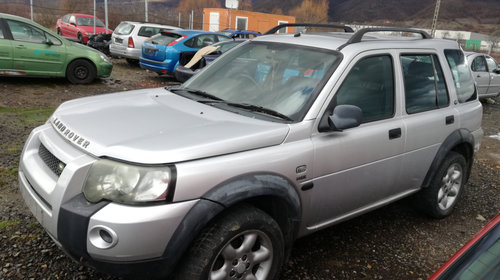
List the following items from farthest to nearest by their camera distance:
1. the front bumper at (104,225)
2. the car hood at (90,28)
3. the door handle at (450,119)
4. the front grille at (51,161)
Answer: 1. the car hood at (90,28)
2. the door handle at (450,119)
3. the front grille at (51,161)
4. the front bumper at (104,225)

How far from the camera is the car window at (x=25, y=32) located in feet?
29.8

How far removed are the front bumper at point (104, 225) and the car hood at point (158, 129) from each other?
204 millimetres

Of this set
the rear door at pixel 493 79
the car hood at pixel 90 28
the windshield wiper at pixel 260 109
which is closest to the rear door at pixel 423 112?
the windshield wiper at pixel 260 109

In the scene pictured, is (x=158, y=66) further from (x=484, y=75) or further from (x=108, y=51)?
(x=484, y=75)

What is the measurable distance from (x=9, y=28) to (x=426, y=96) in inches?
348

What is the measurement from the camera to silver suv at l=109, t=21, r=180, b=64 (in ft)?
46.7

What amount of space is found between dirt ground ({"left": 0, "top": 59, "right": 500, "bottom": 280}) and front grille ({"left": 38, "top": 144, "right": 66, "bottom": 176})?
84cm

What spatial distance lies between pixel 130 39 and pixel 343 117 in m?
12.7

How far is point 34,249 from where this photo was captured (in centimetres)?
320

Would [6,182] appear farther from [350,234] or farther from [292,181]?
[350,234]

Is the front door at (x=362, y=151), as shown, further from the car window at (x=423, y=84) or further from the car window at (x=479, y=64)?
the car window at (x=479, y=64)

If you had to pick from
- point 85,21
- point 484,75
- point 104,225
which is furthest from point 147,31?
point 104,225

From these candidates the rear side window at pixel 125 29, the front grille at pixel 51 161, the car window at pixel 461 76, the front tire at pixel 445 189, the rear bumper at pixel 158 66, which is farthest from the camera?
the rear side window at pixel 125 29

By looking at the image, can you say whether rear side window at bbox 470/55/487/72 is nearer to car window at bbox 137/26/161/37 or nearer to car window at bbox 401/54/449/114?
car window at bbox 401/54/449/114
